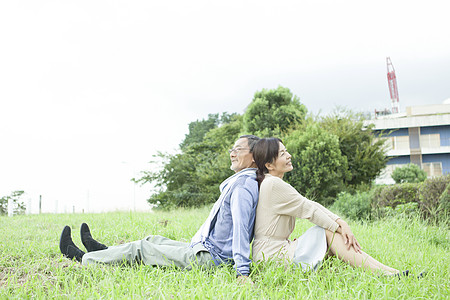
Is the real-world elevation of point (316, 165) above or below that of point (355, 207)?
above

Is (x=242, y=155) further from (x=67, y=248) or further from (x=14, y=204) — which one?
(x=14, y=204)

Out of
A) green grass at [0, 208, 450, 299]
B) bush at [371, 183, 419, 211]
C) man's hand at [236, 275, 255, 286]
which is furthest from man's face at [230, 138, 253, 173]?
bush at [371, 183, 419, 211]

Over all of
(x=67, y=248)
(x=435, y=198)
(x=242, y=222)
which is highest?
→ (x=242, y=222)

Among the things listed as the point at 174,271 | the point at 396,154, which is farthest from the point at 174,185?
the point at 396,154

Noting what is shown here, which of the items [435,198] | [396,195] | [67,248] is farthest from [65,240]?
[396,195]

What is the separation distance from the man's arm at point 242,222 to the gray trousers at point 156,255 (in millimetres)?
479

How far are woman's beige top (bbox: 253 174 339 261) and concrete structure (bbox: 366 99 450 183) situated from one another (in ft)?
115

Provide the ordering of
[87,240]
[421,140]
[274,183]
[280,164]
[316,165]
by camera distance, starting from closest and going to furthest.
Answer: [274,183] < [280,164] < [87,240] < [316,165] < [421,140]

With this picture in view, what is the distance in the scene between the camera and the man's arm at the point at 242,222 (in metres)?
3.37

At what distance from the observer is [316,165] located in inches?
504

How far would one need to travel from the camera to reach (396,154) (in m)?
36.8

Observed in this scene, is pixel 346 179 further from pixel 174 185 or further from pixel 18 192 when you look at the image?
pixel 18 192

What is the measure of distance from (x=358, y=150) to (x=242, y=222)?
40.8 ft

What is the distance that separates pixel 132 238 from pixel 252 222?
3245 millimetres
